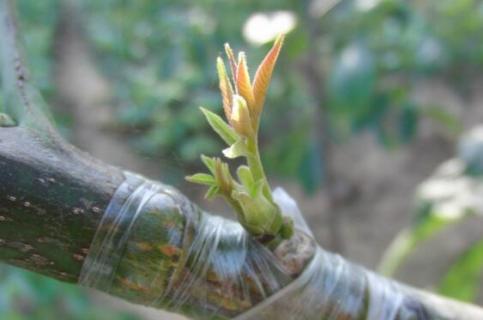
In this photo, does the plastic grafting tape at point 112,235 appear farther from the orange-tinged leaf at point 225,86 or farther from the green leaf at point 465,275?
the green leaf at point 465,275

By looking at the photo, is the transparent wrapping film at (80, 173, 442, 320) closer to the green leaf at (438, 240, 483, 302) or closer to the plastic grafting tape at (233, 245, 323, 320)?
the plastic grafting tape at (233, 245, 323, 320)

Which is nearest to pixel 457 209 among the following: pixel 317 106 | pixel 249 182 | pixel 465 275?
pixel 465 275

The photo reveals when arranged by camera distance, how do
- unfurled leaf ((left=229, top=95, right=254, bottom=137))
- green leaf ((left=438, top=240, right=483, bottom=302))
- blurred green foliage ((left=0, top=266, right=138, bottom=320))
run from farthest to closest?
blurred green foliage ((left=0, top=266, right=138, bottom=320)), green leaf ((left=438, top=240, right=483, bottom=302)), unfurled leaf ((left=229, top=95, right=254, bottom=137))

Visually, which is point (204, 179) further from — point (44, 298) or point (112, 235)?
point (44, 298)

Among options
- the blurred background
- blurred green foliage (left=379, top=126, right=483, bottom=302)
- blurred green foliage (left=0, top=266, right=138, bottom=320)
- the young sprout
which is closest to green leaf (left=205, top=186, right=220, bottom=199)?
the young sprout

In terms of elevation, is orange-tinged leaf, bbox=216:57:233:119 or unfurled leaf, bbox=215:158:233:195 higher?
orange-tinged leaf, bbox=216:57:233:119

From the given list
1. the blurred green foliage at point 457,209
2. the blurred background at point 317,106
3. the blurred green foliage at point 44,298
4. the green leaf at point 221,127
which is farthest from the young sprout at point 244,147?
the blurred green foliage at point 44,298

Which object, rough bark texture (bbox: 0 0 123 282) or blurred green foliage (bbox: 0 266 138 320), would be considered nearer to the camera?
rough bark texture (bbox: 0 0 123 282)
